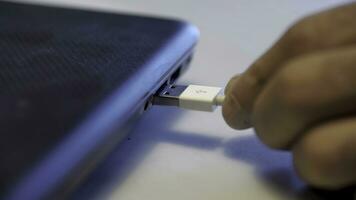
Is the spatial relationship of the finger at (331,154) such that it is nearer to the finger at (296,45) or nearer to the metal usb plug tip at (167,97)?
the finger at (296,45)

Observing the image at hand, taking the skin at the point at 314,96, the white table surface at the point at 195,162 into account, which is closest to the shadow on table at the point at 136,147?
the white table surface at the point at 195,162

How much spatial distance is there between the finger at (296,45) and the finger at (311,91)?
2 cm

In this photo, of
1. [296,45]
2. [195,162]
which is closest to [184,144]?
[195,162]

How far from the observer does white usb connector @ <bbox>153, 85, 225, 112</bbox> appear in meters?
0.48

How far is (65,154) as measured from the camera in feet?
1.11

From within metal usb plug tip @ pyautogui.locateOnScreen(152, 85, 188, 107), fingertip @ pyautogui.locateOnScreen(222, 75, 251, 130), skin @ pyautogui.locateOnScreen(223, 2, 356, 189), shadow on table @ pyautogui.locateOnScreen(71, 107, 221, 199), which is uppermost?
skin @ pyautogui.locateOnScreen(223, 2, 356, 189)

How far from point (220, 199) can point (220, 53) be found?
301mm

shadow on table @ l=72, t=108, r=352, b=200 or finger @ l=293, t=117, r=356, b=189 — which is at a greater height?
finger @ l=293, t=117, r=356, b=189

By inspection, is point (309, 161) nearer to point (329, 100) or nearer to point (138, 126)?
point (329, 100)

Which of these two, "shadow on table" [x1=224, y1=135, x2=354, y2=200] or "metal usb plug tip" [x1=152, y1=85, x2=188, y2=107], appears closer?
"shadow on table" [x1=224, y1=135, x2=354, y2=200]

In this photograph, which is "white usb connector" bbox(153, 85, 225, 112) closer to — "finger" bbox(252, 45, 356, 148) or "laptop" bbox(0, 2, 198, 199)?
"laptop" bbox(0, 2, 198, 199)

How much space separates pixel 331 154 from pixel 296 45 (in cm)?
8

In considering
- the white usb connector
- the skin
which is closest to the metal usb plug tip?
the white usb connector

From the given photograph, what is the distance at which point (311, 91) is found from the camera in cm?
32
